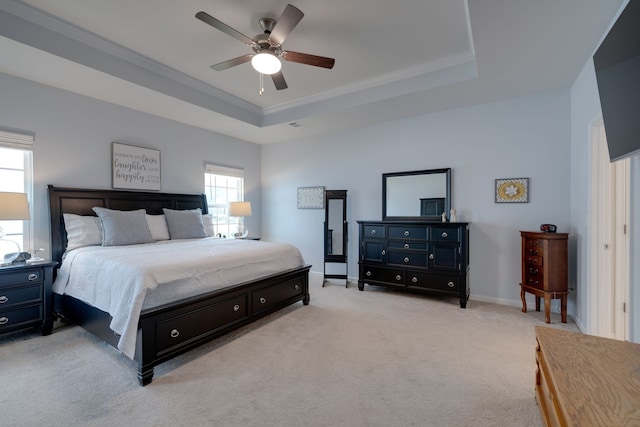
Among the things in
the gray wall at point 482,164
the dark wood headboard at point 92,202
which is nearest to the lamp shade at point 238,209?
the dark wood headboard at point 92,202

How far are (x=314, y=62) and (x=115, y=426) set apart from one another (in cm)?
299

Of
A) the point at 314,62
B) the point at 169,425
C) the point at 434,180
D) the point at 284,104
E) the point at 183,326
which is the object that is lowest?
the point at 169,425

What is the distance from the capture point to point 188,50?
3131 mm

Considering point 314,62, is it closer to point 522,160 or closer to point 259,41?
point 259,41

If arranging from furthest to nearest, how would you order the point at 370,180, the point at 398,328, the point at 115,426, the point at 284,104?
the point at 370,180, the point at 284,104, the point at 398,328, the point at 115,426

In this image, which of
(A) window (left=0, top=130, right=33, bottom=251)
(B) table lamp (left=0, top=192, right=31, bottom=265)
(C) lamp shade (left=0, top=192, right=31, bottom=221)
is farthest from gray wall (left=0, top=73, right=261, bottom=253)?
(C) lamp shade (left=0, top=192, right=31, bottom=221)

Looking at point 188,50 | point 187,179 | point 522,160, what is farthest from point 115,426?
point 522,160

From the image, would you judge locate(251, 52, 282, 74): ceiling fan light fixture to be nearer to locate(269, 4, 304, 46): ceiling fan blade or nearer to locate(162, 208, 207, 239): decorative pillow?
locate(269, 4, 304, 46): ceiling fan blade

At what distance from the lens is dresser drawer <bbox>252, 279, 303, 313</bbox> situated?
3.09m

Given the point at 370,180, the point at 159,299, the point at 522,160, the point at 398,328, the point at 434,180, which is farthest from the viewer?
the point at 370,180

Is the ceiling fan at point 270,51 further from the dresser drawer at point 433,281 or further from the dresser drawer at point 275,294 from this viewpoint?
the dresser drawer at point 433,281

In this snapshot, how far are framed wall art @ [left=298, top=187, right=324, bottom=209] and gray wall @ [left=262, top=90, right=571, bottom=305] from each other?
202 mm

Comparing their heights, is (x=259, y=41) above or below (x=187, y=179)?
above

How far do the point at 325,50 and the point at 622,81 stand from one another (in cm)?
245
